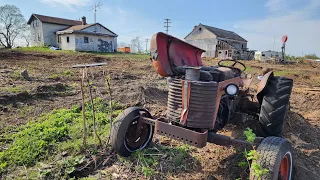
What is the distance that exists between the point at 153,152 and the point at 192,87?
1.46 meters

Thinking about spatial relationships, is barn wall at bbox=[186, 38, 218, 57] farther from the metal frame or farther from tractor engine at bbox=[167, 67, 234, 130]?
the metal frame

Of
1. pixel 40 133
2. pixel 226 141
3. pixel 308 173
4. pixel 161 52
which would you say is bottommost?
pixel 308 173

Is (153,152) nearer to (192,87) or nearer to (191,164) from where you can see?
(191,164)

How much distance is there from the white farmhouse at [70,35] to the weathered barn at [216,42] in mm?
14103

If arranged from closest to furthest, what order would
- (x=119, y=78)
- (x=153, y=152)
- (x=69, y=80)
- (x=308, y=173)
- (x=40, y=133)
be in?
1. (x=308, y=173)
2. (x=153, y=152)
3. (x=40, y=133)
4. (x=69, y=80)
5. (x=119, y=78)

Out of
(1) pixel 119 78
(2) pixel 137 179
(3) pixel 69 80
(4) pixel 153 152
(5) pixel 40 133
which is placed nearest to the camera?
(2) pixel 137 179

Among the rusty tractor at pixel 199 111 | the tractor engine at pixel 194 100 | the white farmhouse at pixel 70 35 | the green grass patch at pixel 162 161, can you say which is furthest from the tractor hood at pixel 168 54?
the white farmhouse at pixel 70 35

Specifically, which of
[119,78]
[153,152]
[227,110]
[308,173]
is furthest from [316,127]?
[119,78]

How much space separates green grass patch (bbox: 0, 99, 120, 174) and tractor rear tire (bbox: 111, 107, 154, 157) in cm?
60

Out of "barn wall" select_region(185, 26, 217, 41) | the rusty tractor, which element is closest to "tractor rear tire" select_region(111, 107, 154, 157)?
the rusty tractor

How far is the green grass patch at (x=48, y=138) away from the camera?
11.5 ft

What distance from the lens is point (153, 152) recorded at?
3.80 m

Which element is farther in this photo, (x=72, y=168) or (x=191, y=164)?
(x=191, y=164)

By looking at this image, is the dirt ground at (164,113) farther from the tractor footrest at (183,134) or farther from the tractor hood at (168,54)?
the tractor hood at (168,54)
